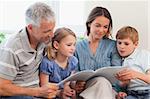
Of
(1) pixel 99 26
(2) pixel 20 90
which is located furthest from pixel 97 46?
→ (2) pixel 20 90

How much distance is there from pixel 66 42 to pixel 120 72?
1.20 ft

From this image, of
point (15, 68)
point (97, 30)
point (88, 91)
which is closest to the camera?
point (15, 68)

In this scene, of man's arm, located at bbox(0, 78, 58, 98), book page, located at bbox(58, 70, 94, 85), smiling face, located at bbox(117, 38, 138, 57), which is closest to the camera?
man's arm, located at bbox(0, 78, 58, 98)

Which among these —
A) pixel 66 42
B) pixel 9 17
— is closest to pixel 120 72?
pixel 66 42

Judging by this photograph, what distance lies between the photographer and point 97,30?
1.88 meters

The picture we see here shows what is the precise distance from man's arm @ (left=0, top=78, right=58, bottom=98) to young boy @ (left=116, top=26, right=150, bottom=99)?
467mm

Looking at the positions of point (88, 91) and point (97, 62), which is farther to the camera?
point (97, 62)

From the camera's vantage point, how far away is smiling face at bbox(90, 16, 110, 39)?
1.89 meters

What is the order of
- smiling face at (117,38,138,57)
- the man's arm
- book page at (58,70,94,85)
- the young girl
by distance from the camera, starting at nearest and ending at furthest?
the man's arm
book page at (58,70,94,85)
the young girl
smiling face at (117,38,138,57)

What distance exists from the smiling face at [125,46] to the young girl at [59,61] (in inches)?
13.0

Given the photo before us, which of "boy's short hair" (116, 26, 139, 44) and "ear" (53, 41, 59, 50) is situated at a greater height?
"boy's short hair" (116, 26, 139, 44)

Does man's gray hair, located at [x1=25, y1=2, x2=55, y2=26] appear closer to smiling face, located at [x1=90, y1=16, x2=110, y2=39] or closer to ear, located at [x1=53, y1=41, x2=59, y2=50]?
ear, located at [x1=53, y1=41, x2=59, y2=50]

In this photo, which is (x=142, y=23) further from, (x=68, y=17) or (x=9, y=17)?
(x=9, y=17)

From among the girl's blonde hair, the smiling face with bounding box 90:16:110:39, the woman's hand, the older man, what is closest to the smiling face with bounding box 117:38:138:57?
the smiling face with bounding box 90:16:110:39
